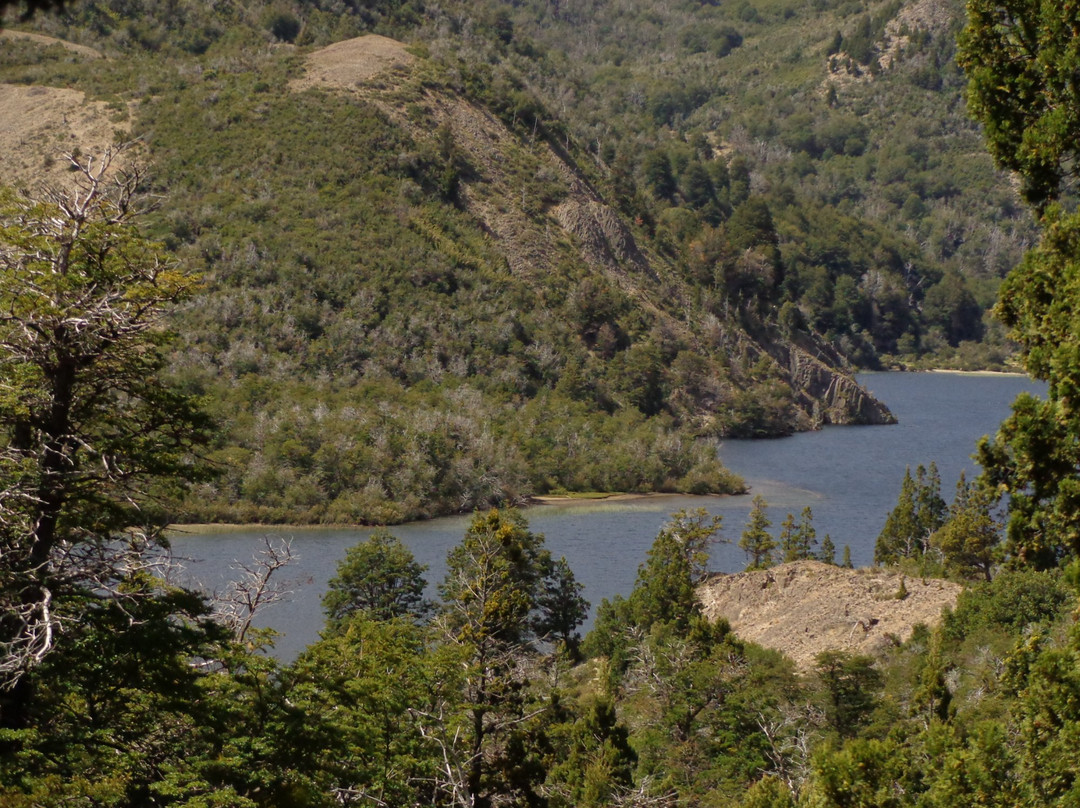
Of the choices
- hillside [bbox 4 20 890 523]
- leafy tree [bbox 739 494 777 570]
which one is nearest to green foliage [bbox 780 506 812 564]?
leafy tree [bbox 739 494 777 570]

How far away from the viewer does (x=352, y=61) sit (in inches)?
Result: 4080

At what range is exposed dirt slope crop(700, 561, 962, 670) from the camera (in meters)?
39.0

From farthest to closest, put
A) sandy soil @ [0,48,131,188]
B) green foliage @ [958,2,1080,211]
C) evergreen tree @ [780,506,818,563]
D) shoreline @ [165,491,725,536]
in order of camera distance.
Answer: sandy soil @ [0,48,131,188] → shoreline @ [165,491,725,536] → evergreen tree @ [780,506,818,563] → green foliage @ [958,2,1080,211]

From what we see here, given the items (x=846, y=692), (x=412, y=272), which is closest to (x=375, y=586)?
(x=846, y=692)

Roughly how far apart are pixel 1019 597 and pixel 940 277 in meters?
161

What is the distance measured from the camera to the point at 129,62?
98875 mm

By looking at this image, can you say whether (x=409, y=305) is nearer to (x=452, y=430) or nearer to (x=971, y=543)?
(x=452, y=430)

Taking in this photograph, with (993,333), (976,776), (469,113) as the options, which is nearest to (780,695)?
(976,776)

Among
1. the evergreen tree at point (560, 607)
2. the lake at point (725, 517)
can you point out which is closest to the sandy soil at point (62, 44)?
the lake at point (725, 517)

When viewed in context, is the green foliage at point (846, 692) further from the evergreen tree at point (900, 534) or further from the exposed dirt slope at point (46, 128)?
the exposed dirt slope at point (46, 128)

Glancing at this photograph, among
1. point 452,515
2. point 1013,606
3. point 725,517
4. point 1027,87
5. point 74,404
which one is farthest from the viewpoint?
point 452,515

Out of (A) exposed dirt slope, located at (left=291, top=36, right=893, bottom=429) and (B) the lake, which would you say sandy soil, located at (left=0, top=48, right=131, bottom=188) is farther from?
(B) the lake

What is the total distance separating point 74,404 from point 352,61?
93.8 meters

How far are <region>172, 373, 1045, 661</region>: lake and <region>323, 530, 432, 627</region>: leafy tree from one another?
5.32ft
